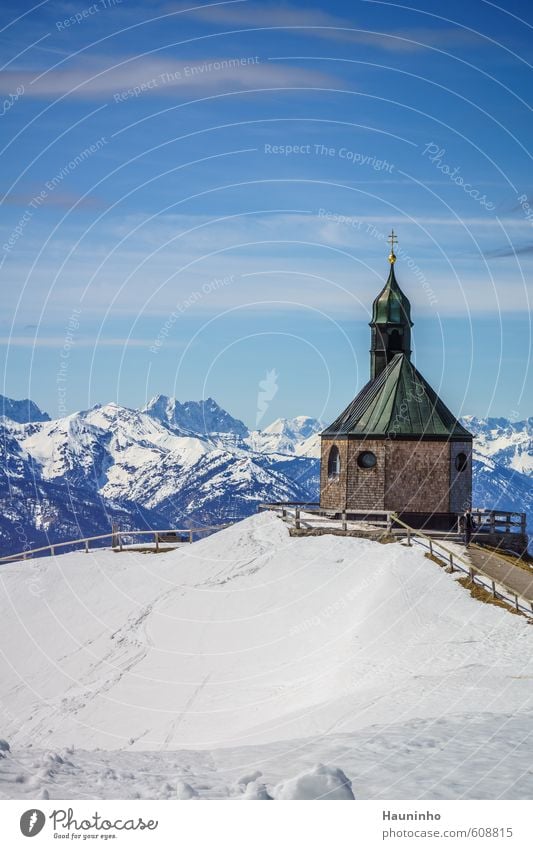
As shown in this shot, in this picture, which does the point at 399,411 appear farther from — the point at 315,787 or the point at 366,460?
the point at 315,787

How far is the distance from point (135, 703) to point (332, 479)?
20.1 meters

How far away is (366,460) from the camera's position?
165ft

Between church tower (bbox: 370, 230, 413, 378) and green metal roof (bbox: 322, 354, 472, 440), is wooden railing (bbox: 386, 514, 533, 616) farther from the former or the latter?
church tower (bbox: 370, 230, 413, 378)

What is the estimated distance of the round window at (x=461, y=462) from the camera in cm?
5084

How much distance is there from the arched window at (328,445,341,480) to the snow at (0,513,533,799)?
4.37 m

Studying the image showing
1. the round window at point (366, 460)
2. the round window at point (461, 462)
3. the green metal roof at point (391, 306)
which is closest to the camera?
the round window at point (366, 460)

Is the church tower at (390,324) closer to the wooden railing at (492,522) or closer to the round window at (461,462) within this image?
the round window at (461,462)

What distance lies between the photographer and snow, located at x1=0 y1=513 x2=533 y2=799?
19.4 m

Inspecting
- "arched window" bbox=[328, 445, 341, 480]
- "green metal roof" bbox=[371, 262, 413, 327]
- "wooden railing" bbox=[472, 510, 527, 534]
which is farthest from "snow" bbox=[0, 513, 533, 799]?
"green metal roof" bbox=[371, 262, 413, 327]

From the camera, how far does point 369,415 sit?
51.5m

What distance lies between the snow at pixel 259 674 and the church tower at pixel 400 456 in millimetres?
4615
